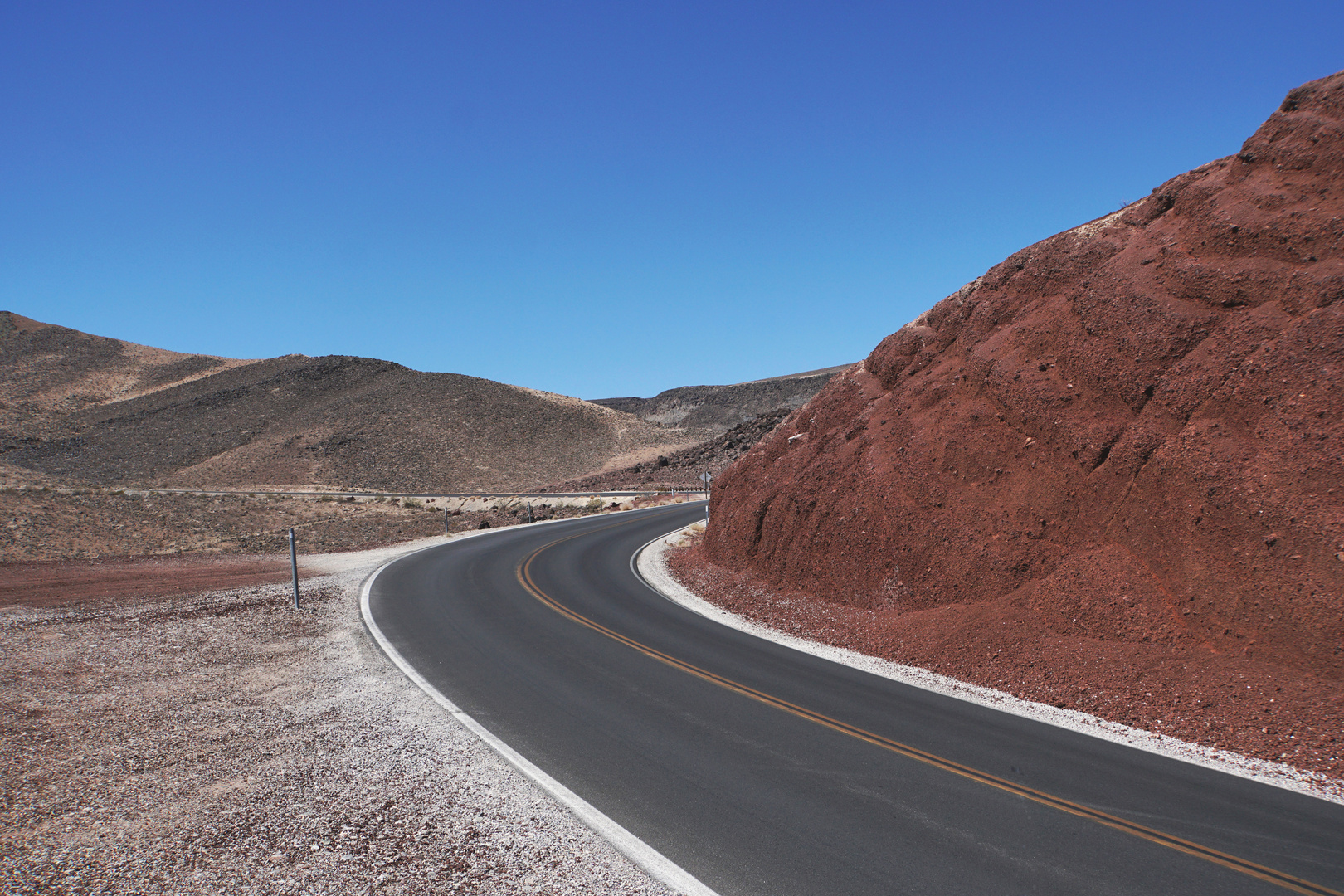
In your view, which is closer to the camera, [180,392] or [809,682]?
[809,682]

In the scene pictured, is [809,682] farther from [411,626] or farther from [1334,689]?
[411,626]

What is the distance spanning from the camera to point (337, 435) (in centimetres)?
8900

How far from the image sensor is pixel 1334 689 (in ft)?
27.7

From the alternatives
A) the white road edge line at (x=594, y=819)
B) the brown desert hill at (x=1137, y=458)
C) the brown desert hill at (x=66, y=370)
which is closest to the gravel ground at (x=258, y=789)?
the white road edge line at (x=594, y=819)

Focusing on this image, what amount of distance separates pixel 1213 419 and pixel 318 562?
2501 cm

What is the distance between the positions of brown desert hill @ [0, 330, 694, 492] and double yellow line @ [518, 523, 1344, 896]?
6651cm

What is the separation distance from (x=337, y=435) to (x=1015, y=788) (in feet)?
310

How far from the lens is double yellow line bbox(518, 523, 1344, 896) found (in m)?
5.48

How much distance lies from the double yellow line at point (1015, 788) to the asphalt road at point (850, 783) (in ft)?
0.08

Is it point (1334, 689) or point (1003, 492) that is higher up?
point (1003, 492)

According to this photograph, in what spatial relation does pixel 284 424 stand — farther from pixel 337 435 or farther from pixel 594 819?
pixel 594 819

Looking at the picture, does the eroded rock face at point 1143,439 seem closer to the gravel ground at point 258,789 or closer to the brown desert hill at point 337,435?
the gravel ground at point 258,789

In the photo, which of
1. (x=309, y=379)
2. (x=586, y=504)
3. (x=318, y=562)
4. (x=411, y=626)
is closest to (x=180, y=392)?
(x=309, y=379)

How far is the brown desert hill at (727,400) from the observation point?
147 m
